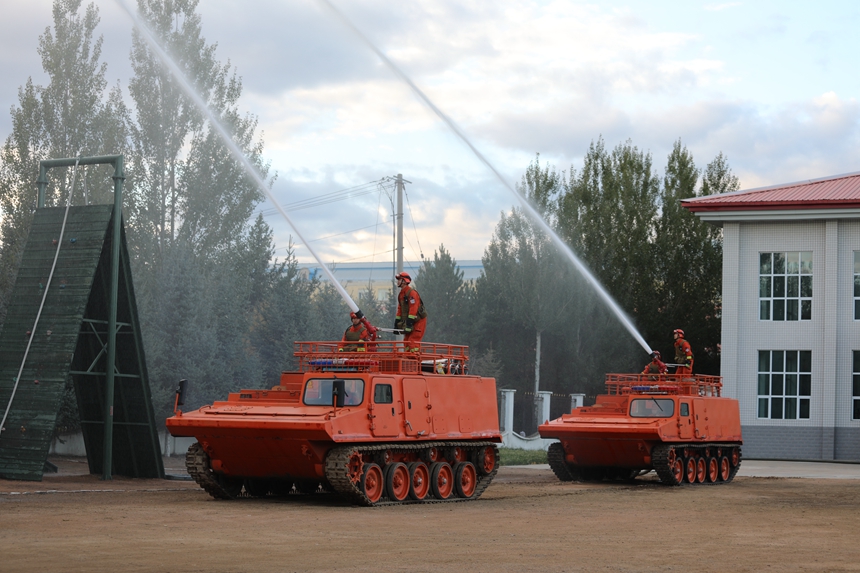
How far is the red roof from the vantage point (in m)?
40.4

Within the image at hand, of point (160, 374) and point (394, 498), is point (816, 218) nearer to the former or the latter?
point (160, 374)

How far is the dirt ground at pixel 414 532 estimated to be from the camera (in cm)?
1185

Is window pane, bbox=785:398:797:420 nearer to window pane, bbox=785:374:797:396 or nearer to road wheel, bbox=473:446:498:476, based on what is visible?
window pane, bbox=785:374:797:396

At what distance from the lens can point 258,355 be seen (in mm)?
37594

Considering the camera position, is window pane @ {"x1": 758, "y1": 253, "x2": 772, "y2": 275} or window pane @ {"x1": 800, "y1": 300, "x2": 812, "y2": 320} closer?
window pane @ {"x1": 800, "y1": 300, "x2": 812, "y2": 320}

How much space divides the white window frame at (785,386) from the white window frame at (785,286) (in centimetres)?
141

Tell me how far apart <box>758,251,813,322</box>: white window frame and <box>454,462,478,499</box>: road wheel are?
2296 cm

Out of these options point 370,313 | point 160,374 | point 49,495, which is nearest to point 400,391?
point 49,495

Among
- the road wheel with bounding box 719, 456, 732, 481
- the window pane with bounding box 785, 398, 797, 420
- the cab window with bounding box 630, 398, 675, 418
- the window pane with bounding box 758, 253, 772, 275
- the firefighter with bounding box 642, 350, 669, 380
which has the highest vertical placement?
the window pane with bounding box 758, 253, 772, 275

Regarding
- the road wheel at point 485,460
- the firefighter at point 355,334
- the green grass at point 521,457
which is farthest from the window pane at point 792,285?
the firefighter at point 355,334

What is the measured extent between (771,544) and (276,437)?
7776 millimetres

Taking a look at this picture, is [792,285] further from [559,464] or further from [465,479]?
[465,479]

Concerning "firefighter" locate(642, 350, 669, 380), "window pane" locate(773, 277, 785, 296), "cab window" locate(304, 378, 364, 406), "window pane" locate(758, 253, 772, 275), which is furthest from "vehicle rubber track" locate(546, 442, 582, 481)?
"window pane" locate(758, 253, 772, 275)

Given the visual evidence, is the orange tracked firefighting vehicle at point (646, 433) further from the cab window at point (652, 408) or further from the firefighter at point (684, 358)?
the firefighter at point (684, 358)
